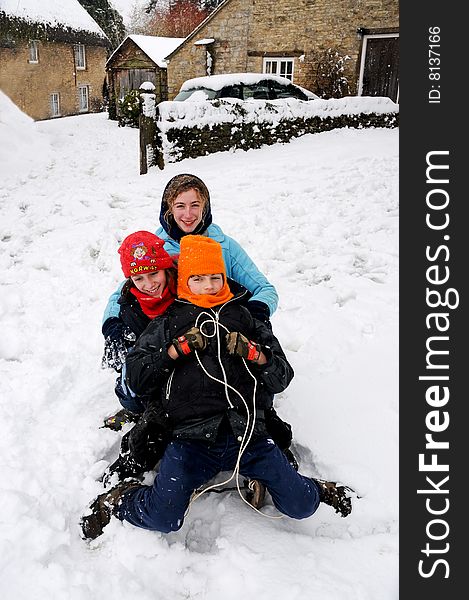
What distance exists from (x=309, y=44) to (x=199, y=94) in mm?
5525

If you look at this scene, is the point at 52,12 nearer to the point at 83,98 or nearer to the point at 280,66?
the point at 83,98

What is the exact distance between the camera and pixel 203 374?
2.40 m

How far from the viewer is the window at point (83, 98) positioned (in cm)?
2755

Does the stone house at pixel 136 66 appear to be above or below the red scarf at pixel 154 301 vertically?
above

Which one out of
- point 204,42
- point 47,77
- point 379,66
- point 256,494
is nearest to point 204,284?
point 256,494

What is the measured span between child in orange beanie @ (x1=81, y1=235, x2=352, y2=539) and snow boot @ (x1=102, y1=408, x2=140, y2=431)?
0.55 m

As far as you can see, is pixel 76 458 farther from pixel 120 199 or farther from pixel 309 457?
pixel 120 199

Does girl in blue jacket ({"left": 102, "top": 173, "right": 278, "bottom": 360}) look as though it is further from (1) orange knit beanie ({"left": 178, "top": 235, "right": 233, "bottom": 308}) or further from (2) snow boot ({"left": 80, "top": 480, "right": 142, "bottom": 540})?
(2) snow boot ({"left": 80, "top": 480, "right": 142, "bottom": 540})

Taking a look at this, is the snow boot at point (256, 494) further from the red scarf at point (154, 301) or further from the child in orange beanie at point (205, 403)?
the red scarf at point (154, 301)

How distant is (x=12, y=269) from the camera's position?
516 centimetres

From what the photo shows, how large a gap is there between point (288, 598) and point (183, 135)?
8.20 m

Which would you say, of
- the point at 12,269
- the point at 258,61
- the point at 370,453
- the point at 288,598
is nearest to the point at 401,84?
the point at 370,453

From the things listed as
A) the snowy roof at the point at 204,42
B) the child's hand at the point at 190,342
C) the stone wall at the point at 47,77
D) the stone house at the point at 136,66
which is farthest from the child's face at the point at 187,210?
the stone wall at the point at 47,77

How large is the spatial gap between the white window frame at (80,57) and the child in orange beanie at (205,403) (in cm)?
2880
